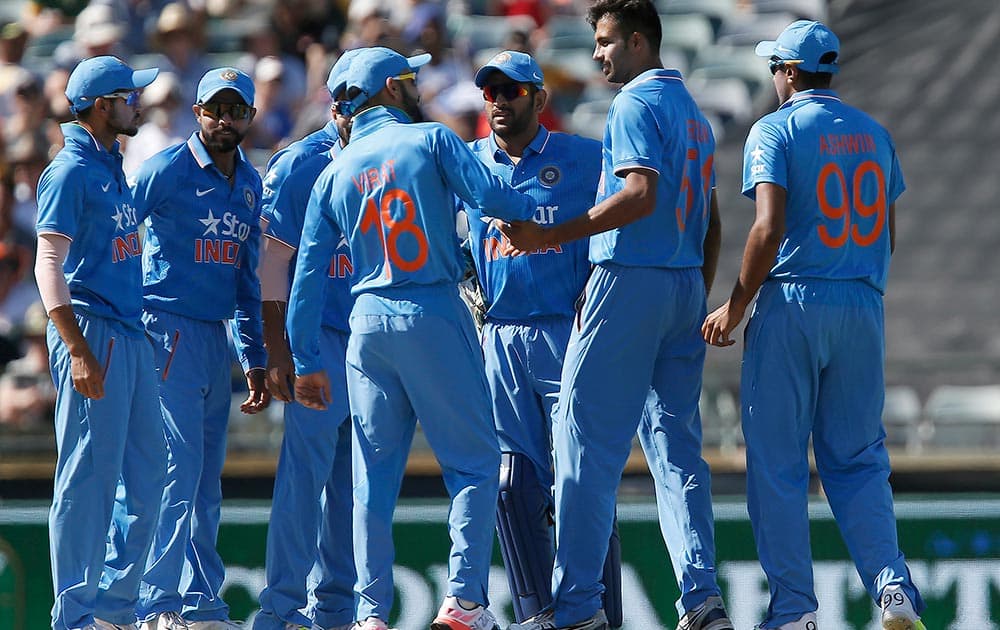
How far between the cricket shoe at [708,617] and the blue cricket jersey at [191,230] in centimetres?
243

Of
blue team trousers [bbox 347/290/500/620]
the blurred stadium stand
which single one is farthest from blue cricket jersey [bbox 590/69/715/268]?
the blurred stadium stand

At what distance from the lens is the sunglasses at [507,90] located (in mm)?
6477

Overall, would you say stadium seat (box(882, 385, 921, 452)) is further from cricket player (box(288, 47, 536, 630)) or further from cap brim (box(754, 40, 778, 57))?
cricket player (box(288, 47, 536, 630))

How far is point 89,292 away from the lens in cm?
644

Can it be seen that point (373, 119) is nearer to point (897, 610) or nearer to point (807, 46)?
point (807, 46)

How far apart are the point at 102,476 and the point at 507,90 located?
2.27 m

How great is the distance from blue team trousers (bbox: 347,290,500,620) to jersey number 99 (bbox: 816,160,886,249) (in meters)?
1.44

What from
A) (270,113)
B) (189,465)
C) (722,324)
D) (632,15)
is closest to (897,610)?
(722,324)

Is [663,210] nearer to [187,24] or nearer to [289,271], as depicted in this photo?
[289,271]

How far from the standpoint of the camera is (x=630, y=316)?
6039 millimetres

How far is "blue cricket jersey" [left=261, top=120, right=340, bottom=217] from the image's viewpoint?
22.3 feet

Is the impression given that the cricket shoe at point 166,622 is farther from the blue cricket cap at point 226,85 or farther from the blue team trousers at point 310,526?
the blue cricket cap at point 226,85

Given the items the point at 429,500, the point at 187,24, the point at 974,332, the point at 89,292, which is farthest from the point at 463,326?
the point at 187,24

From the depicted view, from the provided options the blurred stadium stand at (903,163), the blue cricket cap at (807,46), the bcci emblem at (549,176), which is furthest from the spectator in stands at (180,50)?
the blue cricket cap at (807,46)
